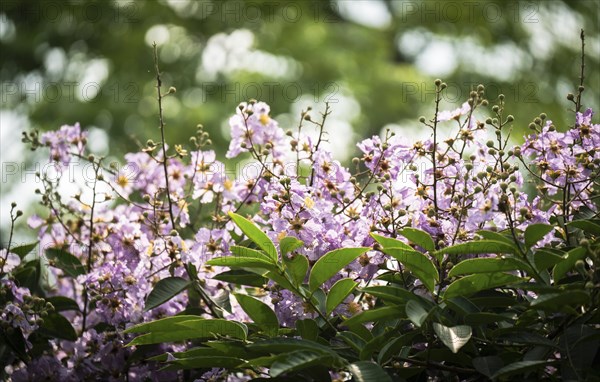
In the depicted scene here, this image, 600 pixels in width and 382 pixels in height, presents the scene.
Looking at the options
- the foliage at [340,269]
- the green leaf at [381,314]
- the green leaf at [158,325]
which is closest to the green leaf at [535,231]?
the foliage at [340,269]

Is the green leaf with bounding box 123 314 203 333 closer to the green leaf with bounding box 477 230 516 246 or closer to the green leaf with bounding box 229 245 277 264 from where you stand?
the green leaf with bounding box 229 245 277 264

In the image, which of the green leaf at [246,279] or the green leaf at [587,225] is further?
Answer: the green leaf at [246,279]

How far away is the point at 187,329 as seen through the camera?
1.37 meters

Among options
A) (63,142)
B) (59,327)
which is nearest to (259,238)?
(59,327)

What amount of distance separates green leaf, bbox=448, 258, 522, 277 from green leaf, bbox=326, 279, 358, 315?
0.61ft

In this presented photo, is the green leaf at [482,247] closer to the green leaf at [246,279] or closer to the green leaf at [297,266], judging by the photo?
the green leaf at [297,266]

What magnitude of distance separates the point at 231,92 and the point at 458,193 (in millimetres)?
6760

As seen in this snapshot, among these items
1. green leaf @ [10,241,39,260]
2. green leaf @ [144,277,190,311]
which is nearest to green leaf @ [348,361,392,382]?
green leaf @ [144,277,190,311]

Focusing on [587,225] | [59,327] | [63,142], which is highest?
[63,142]

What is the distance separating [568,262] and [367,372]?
1.18ft

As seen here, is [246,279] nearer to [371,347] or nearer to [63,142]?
[371,347]

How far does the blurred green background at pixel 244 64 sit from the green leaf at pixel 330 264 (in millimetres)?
6611

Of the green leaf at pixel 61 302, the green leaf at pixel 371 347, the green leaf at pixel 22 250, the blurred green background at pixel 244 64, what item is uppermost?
the blurred green background at pixel 244 64

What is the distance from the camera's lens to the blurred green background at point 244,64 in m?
8.30
